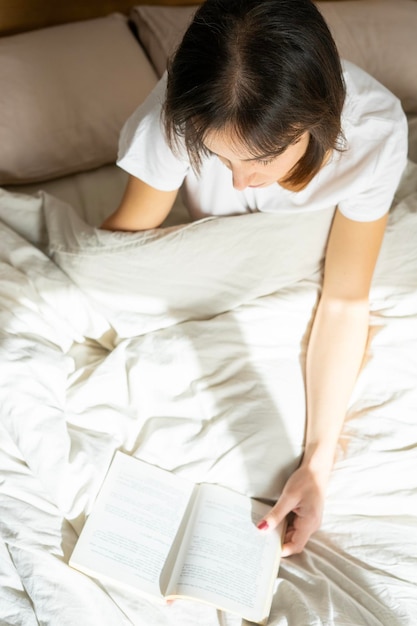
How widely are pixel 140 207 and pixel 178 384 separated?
300mm

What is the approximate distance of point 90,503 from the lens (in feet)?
3.27

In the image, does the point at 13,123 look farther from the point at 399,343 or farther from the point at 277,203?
the point at 399,343

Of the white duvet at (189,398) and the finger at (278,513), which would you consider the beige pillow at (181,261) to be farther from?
the finger at (278,513)

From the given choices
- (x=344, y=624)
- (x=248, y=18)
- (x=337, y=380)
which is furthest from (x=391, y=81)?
(x=344, y=624)

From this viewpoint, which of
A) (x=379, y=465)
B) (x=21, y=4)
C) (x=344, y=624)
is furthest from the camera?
(x=21, y=4)

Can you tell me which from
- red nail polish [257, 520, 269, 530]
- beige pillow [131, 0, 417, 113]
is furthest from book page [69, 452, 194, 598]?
beige pillow [131, 0, 417, 113]

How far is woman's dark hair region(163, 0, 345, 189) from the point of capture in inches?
28.9

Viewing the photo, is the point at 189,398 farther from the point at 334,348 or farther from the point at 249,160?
the point at 249,160

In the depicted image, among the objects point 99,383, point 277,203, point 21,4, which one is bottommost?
point 99,383

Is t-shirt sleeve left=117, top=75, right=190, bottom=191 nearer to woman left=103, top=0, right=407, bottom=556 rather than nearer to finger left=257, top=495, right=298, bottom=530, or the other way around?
woman left=103, top=0, right=407, bottom=556

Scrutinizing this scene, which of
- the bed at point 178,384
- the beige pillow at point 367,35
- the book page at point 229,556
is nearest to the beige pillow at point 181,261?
the bed at point 178,384

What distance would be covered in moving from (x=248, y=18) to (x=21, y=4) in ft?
3.23

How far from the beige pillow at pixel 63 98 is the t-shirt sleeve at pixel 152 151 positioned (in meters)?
0.35

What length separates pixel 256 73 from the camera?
2.40ft
